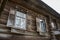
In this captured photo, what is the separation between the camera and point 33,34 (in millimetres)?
4629

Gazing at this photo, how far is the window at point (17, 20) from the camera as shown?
3977 mm

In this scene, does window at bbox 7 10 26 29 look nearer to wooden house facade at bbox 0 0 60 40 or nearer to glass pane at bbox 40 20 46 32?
wooden house facade at bbox 0 0 60 40

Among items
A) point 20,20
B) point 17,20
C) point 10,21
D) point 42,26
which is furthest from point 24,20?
point 42,26

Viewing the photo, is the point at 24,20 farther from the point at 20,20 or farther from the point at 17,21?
the point at 17,21

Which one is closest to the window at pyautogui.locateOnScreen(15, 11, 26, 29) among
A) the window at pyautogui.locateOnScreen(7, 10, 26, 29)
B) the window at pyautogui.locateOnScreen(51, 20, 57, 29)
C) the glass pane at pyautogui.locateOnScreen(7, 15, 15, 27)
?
the window at pyautogui.locateOnScreen(7, 10, 26, 29)

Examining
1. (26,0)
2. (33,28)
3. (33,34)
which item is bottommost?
(33,34)

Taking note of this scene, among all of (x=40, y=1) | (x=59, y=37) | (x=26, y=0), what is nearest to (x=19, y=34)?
(x=26, y=0)

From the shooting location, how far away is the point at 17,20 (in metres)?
4.39

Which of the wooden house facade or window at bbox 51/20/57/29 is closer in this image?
the wooden house facade

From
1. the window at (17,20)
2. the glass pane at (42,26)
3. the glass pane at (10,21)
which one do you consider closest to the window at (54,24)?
the glass pane at (42,26)

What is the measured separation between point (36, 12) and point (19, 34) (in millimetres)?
2417

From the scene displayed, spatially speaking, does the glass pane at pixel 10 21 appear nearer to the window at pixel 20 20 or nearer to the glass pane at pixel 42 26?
the window at pixel 20 20

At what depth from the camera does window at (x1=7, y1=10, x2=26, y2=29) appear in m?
3.98

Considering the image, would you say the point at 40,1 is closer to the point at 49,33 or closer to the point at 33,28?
the point at 33,28
